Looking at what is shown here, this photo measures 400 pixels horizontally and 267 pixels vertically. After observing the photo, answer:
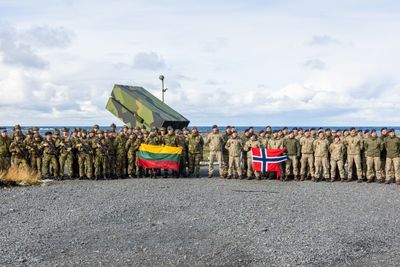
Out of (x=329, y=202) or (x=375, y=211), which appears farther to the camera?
(x=329, y=202)

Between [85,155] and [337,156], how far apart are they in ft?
27.9

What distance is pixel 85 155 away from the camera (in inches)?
664

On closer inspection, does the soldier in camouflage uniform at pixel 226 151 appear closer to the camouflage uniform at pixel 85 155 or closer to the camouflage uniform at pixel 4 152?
the camouflage uniform at pixel 85 155

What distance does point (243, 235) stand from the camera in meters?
9.02

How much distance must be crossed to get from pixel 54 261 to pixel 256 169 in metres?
10.8

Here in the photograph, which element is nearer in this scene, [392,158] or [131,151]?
[392,158]

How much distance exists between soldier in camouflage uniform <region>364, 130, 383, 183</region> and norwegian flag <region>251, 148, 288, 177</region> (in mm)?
2749

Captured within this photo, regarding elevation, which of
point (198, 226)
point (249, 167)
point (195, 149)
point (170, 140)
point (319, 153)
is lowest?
point (198, 226)

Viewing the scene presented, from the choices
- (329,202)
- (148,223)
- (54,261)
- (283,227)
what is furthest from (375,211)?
(54,261)

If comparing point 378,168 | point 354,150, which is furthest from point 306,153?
point 378,168

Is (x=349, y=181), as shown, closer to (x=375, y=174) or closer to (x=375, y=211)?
(x=375, y=174)

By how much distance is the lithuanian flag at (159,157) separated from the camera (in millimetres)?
17641

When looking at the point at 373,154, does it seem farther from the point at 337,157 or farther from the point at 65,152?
the point at 65,152

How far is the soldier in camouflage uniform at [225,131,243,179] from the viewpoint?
17500mm
